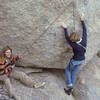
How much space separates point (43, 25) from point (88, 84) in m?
1.70

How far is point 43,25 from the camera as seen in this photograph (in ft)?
11.3

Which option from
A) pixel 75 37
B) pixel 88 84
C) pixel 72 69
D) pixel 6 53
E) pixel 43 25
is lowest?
pixel 88 84

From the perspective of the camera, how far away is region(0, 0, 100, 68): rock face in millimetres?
3322

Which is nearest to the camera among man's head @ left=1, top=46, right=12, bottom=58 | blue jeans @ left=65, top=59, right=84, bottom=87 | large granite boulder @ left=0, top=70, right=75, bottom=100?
man's head @ left=1, top=46, right=12, bottom=58

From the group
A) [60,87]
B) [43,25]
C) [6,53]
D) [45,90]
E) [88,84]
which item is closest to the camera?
[6,53]

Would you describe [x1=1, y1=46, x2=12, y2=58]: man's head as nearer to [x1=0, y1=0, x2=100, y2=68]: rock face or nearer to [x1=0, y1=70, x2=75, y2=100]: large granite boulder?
[x1=0, y1=0, x2=100, y2=68]: rock face

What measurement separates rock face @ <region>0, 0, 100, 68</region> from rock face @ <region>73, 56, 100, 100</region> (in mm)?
756

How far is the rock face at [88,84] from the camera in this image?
406 cm

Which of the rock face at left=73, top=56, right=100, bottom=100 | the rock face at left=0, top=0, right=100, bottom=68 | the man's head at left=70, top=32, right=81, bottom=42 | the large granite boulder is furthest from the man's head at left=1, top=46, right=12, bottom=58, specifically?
the rock face at left=73, top=56, right=100, bottom=100

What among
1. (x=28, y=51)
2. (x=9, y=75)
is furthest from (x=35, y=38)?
(x=9, y=75)

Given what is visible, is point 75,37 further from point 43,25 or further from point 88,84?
point 88,84

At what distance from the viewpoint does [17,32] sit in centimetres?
352

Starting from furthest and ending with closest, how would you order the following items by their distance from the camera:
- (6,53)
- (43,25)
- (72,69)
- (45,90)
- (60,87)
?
(60,87)
(72,69)
(45,90)
(43,25)
(6,53)

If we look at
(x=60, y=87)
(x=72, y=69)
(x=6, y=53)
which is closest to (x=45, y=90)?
(x=60, y=87)
